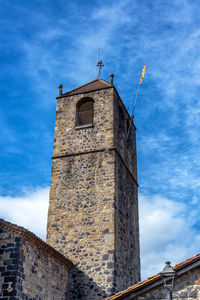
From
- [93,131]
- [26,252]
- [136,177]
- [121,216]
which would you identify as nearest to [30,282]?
[26,252]

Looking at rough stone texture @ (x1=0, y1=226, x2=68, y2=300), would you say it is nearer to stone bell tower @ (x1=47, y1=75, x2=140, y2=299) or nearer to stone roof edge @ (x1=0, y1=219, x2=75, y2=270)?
stone roof edge @ (x1=0, y1=219, x2=75, y2=270)

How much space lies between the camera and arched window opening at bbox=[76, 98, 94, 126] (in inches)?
693

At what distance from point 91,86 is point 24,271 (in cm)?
1003

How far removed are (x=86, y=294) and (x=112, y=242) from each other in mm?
1977

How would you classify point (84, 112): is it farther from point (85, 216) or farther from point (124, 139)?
point (85, 216)

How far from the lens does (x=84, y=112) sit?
17.9 meters

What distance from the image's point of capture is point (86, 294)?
44.8 feet

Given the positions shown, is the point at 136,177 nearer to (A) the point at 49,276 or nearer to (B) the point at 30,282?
(A) the point at 49,276

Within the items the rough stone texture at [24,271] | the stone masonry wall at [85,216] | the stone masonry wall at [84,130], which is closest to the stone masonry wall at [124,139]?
the stone masonry wall at [84,130]

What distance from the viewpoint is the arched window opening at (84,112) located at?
1761 cm

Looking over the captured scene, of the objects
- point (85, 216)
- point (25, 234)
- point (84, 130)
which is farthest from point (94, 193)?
point (25, 234)

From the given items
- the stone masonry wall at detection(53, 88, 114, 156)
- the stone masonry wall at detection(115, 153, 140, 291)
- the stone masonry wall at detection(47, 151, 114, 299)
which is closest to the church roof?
the stone masonry wall at detection(53, 88, 114, 156)

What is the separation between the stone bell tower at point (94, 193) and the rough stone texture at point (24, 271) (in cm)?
194

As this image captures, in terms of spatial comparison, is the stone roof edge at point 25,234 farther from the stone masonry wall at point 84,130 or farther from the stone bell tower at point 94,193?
the stone masonry wall at point 84,130
